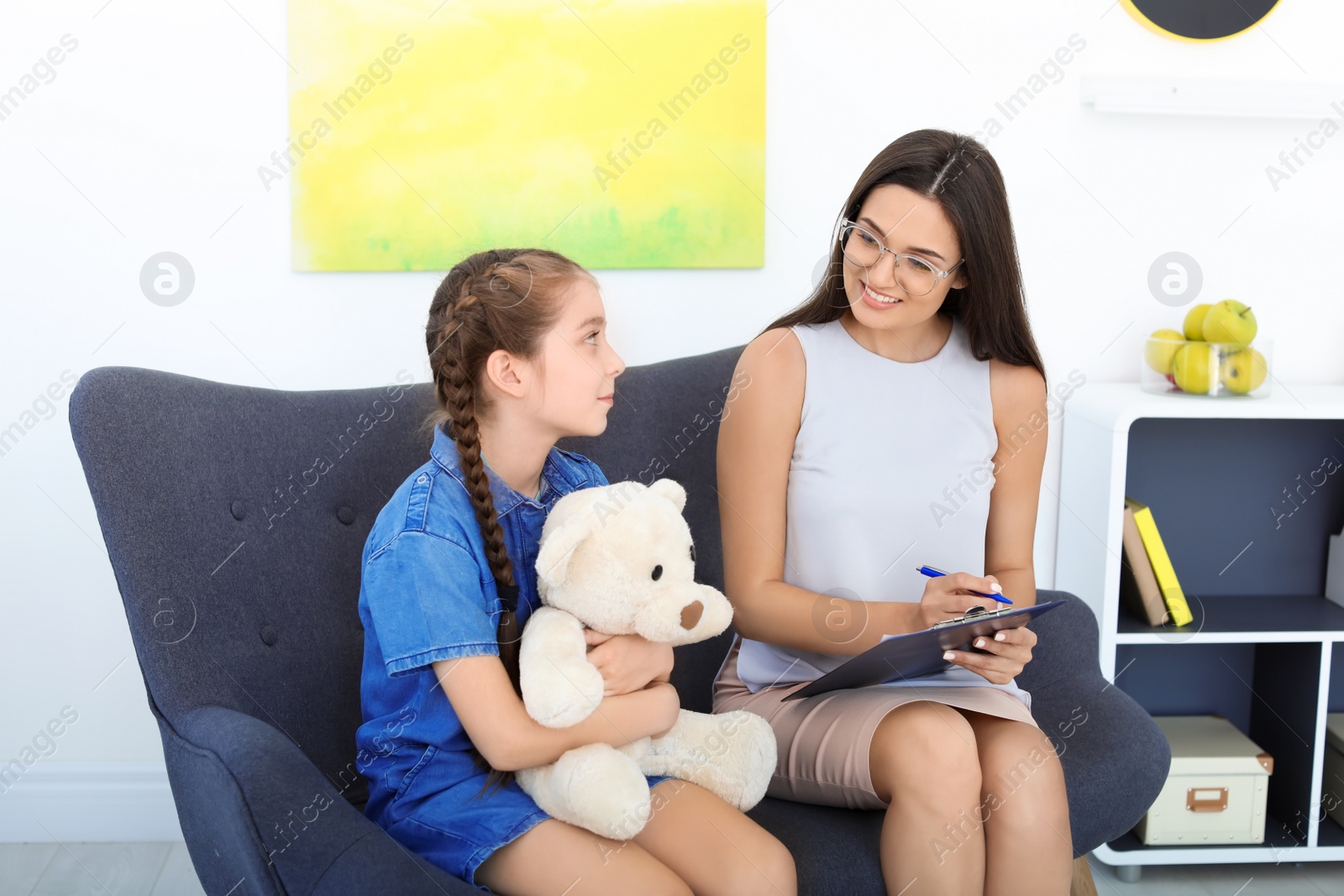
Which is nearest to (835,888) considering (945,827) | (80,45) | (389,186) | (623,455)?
(945,827)

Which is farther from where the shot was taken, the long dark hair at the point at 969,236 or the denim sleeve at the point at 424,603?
the long dark hair at the point at 969,236

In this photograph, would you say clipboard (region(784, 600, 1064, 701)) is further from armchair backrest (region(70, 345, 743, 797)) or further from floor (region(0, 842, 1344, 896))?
floor (region(0, 842, 1344, 896))

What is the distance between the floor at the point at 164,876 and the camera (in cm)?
192

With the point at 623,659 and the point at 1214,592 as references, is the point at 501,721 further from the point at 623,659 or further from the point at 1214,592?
the point at 1214,592

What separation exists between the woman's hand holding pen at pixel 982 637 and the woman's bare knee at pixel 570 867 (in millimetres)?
424

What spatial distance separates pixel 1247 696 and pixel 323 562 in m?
1.96

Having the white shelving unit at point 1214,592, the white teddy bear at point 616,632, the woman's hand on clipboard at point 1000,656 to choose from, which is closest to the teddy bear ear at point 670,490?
the white teddy bear at point 616,632

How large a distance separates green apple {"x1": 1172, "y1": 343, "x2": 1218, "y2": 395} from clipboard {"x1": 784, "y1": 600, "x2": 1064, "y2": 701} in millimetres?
981

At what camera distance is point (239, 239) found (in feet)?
6.38

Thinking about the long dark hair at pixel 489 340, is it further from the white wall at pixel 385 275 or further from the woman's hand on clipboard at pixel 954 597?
the white wall at pixel 385 275

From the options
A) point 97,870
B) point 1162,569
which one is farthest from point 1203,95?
point 97,870

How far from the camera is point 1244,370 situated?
6.46 feet

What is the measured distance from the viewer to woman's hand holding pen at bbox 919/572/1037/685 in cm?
125

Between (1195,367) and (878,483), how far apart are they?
2.98 ft
